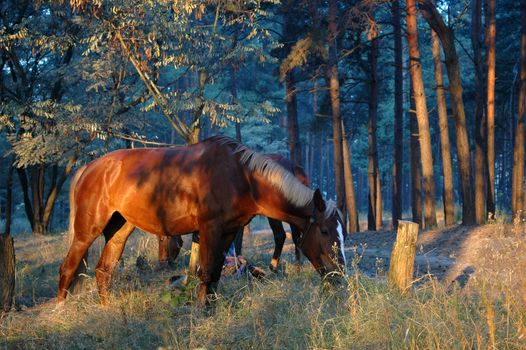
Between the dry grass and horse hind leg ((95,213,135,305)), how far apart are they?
0.62ft

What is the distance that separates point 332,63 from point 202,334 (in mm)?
14018

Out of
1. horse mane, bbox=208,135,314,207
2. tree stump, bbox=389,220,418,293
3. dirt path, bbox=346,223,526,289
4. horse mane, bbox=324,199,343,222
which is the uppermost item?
horse mane, bbox=208,135,314,207

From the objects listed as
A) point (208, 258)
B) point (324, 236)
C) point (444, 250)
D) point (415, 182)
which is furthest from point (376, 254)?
point (415, 182)

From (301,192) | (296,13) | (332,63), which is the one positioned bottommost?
(301,192)

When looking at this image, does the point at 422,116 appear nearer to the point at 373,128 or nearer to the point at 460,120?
the point at 460,120

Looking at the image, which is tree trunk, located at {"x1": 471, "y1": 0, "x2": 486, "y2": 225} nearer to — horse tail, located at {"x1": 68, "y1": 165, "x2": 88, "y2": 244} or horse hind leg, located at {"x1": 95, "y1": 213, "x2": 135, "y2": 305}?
horse hind leg, located at {"x1": 95, "y1": 213, "x2": 135, "y2": 305}

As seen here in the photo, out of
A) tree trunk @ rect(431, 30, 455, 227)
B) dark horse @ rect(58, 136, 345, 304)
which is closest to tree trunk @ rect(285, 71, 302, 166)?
tree trunk @ rect(431, 30, 455, 227)

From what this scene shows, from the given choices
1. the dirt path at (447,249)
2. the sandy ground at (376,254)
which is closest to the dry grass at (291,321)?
the sandy ground at (376,254)

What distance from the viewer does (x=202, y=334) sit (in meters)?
6.17

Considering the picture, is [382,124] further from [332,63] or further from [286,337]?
[286,337]

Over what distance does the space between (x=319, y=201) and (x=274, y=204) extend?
24.3 inches

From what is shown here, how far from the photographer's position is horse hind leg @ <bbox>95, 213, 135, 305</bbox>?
8.56 meters

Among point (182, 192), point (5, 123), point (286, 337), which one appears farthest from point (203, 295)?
point (5, 123)

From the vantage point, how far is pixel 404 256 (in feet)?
24.7
